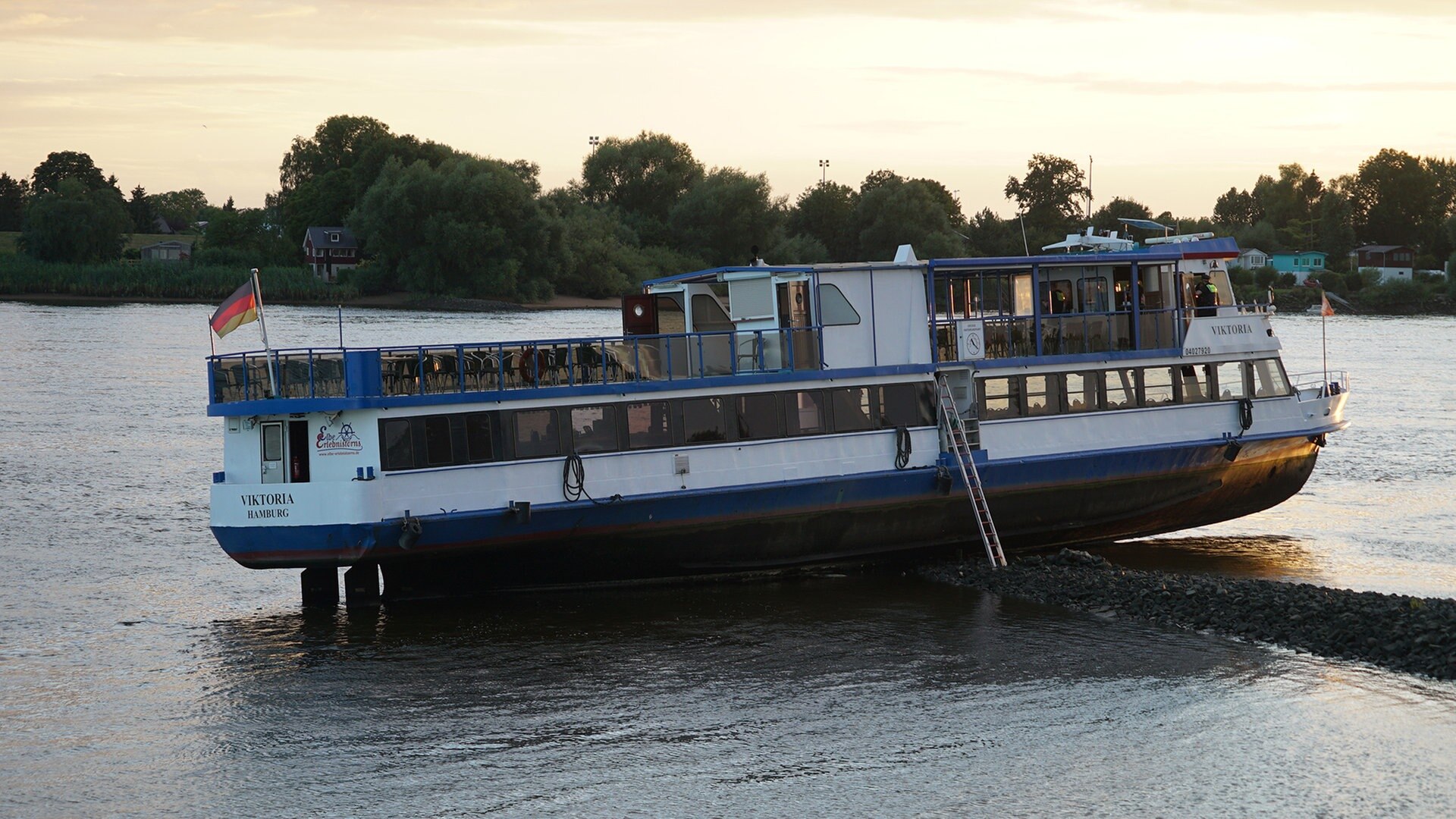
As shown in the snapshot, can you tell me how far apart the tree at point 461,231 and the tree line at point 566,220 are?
0.37 feet

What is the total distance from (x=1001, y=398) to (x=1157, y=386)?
335cm

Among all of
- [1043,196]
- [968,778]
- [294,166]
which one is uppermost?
[294,166]

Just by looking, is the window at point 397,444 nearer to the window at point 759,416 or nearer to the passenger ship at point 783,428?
the passenger ship at point 783,428

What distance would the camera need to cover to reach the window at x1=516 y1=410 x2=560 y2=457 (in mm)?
21873

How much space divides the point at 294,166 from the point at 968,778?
487 feet

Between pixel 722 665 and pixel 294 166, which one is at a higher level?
pixel 294 166

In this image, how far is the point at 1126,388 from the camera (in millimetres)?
25891

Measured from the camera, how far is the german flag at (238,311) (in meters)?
21.4

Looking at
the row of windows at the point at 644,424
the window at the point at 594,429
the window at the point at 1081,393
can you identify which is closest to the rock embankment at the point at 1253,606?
the window at the point at 1081,393

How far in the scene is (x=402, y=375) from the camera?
2147cm

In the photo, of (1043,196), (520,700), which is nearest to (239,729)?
(520,700)

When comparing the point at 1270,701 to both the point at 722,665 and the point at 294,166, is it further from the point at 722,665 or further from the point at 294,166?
the point at 294,166

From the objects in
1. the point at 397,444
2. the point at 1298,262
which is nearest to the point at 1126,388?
the point at 397,444

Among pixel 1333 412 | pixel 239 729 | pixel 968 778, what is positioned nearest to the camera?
pixel 968 778
